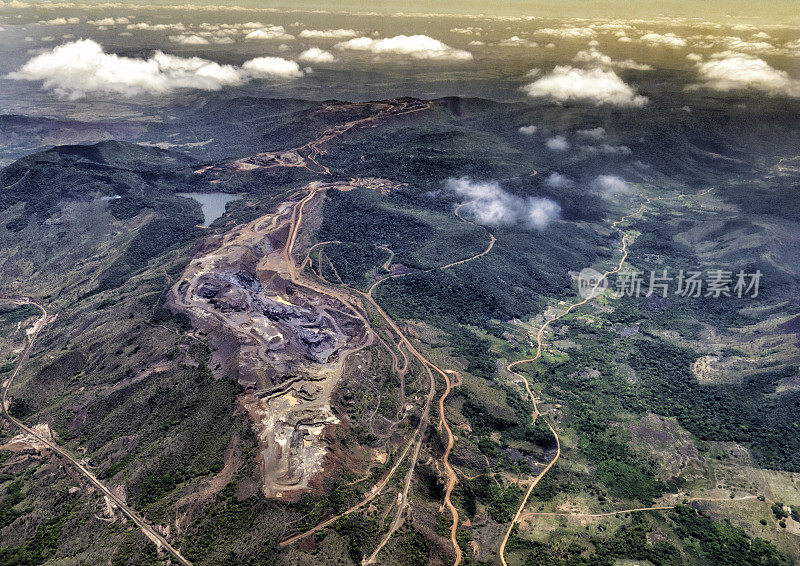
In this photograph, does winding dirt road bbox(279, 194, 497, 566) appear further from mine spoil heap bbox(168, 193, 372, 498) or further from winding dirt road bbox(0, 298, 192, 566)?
winding dirt road bbox(0, 298, 192, 566)

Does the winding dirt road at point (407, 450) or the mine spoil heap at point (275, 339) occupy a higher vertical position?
the mine spoil heap at point (275, 339)

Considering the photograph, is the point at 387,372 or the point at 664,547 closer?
the point at 664,547

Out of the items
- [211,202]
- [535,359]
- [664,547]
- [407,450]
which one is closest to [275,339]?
[407,450]

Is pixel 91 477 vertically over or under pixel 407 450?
over

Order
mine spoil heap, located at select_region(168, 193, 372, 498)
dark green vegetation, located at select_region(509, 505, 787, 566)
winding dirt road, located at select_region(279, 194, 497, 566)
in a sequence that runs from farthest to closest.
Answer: mine spoil heap, located at select_region(168, 193, 372, 498) → dark green vegetation, located at select_region(509, 505, 787, 566) → winding dirt road, located at select_region(279, 194, 497, 566)

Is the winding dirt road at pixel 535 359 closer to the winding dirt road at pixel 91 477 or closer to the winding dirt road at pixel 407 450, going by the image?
the winding dirt road at pixel 407 450

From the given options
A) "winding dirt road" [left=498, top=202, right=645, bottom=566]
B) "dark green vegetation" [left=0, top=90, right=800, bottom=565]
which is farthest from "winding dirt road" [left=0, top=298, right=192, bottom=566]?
"winding dirt road" [left=498, top=202, right=645, bottom=566]

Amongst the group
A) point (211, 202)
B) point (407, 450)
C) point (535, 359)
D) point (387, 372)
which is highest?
point (387, 372)

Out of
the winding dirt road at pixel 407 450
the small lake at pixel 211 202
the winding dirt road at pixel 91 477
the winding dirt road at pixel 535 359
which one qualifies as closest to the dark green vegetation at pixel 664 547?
the winding dirt road at pixel 535 359

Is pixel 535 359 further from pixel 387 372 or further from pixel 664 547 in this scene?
pixel 664 547
